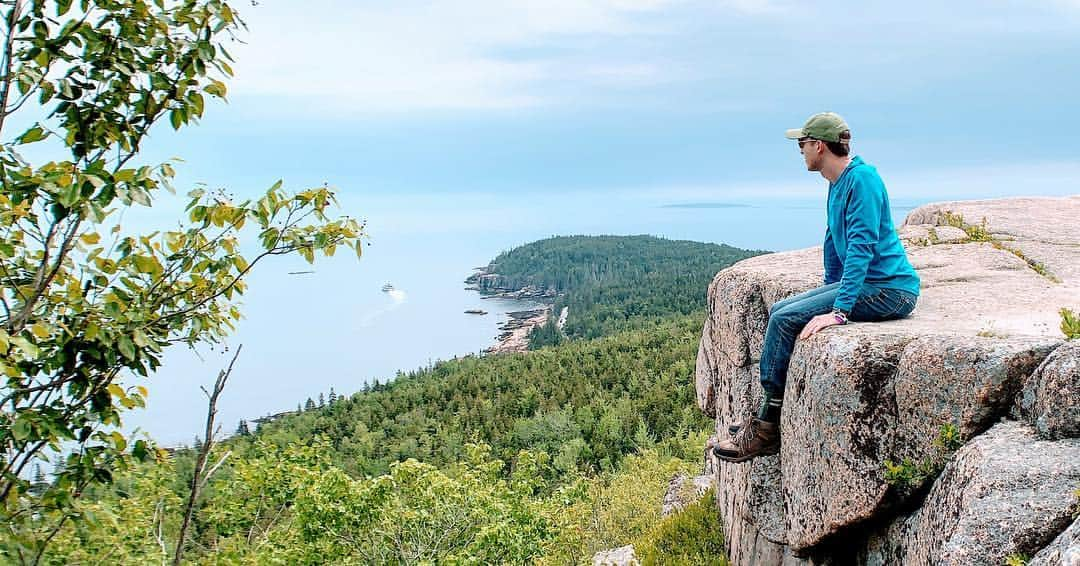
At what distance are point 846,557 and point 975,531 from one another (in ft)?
9.24

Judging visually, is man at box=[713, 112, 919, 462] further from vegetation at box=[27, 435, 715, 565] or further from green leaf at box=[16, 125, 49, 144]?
vegetation at box=[27, 435, 715, 565]

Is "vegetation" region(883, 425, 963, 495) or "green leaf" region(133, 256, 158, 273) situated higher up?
"green leaf" region(133, 256, 158, 273)

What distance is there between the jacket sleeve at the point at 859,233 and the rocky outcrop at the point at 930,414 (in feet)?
1.29

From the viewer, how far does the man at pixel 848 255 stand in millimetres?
5969

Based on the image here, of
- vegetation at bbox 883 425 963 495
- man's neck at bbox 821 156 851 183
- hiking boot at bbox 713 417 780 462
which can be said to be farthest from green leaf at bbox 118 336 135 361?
man's neck at bbox 821 156 851 183

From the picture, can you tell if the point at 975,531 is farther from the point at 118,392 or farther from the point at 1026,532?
the point at 118,392

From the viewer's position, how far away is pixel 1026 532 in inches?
155

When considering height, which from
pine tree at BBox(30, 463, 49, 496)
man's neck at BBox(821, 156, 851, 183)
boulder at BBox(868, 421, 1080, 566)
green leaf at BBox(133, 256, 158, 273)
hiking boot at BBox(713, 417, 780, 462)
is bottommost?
hiking boot at BBox(713, 417, 780, 462)

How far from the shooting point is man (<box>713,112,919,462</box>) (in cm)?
597

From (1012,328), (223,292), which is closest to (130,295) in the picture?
(223,292)

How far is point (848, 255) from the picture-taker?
5973 mm

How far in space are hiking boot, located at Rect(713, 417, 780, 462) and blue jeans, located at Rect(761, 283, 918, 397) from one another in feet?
1.35

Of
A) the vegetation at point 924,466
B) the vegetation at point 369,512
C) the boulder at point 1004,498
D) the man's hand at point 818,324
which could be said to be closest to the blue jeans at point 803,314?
the man's hand at point 818,324

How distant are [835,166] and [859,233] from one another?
804 mm
